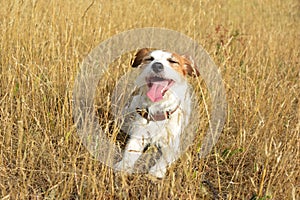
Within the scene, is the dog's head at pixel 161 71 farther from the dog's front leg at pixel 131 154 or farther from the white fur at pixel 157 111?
the dog's front leg at pixel 131 154

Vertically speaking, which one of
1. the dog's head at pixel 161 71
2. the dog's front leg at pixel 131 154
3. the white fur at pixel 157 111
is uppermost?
the dog's head at pixel 161 71


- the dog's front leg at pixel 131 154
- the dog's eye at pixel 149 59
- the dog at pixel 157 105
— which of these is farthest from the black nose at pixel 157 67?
the dog's front leg at pixel 131 154

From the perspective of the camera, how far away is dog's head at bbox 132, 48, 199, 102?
6.23ft

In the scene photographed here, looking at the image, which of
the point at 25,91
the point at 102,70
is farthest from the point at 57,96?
the point at 102,70

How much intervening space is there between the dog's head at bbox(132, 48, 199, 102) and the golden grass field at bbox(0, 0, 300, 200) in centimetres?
28

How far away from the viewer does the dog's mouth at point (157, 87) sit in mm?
1886

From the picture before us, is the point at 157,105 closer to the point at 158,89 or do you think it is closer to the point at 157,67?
the point at 158,89

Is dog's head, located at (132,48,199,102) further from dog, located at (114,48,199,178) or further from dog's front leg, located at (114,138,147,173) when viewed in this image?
dog's front leg, located at (114,138,147,173)

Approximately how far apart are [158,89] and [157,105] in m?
0.09

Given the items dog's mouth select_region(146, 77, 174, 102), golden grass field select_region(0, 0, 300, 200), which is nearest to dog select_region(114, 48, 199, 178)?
dog's mouth select_region(146, 77, 174, 102)

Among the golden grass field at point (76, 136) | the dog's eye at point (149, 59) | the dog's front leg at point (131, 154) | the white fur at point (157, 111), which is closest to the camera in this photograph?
the golden grass field at point (76, 136)

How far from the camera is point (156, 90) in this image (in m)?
1.90

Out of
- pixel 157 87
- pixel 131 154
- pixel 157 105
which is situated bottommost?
pixel 131 154

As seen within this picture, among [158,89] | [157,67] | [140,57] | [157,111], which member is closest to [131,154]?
[157,111]
